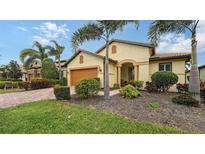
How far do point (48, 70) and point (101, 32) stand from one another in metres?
14.2

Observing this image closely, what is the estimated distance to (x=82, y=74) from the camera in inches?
671

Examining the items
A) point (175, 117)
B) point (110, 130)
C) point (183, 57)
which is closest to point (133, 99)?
point (175, 117)

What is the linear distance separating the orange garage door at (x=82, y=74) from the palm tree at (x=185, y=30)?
26.5 feet

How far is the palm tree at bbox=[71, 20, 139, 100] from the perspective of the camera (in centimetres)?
857

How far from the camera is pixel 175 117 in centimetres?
601

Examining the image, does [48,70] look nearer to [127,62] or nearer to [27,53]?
[27,53]

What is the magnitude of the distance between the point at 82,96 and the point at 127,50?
898 centimetres

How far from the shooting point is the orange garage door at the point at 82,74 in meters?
16.1

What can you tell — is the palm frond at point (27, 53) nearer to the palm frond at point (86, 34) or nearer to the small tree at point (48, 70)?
the small tree at point (48, 70)

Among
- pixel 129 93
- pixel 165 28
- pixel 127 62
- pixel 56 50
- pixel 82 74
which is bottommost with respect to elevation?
pixel 129 93

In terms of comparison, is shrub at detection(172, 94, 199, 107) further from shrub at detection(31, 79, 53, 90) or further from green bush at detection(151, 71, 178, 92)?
shrub at detection(31, 79, 53, 90)

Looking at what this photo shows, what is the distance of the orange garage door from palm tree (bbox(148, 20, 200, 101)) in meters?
8.06

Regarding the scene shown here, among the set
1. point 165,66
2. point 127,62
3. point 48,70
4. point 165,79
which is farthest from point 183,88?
point 48,70

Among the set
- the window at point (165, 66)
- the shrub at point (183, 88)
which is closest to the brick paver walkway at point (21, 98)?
the shrub at point (183, 88)
